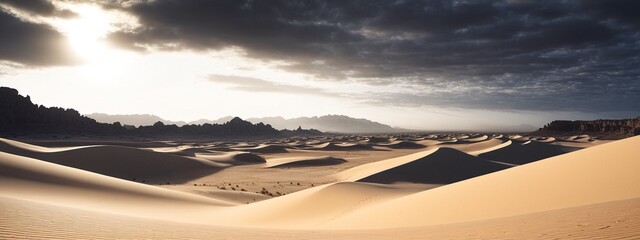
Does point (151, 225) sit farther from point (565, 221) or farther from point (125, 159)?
point (125, 159)

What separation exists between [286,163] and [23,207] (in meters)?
34.4

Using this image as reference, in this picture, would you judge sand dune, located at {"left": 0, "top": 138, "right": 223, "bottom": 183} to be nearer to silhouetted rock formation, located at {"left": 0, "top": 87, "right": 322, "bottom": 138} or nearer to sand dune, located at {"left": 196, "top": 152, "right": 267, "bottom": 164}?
sand dune, located at {"left": 196, "top": 152, "right": 267, "bottom": 164}

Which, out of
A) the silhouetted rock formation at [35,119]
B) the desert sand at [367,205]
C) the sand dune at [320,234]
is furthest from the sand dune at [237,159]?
the silhouetted rock formation at [35,119]

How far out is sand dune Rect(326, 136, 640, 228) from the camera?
913cm

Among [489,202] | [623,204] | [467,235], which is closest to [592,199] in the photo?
[623,204]

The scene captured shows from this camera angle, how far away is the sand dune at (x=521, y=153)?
42369mm

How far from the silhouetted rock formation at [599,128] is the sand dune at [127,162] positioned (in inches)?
3969

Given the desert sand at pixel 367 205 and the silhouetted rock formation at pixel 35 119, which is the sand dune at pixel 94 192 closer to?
the desert sand at pixel 367 205

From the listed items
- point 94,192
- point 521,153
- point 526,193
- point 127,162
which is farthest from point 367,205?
point 521,153

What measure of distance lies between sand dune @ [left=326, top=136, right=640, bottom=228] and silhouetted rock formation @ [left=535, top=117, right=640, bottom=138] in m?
103

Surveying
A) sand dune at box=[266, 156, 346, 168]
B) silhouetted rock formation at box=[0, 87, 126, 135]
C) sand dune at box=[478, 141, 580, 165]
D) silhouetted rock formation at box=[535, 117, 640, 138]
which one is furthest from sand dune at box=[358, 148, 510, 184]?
silhouetted rock formation at box=[535, 117, 640, 138]

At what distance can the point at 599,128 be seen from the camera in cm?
12000

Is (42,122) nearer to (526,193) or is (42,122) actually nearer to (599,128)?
(526,193)

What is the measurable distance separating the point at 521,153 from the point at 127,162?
42393 millimetres
